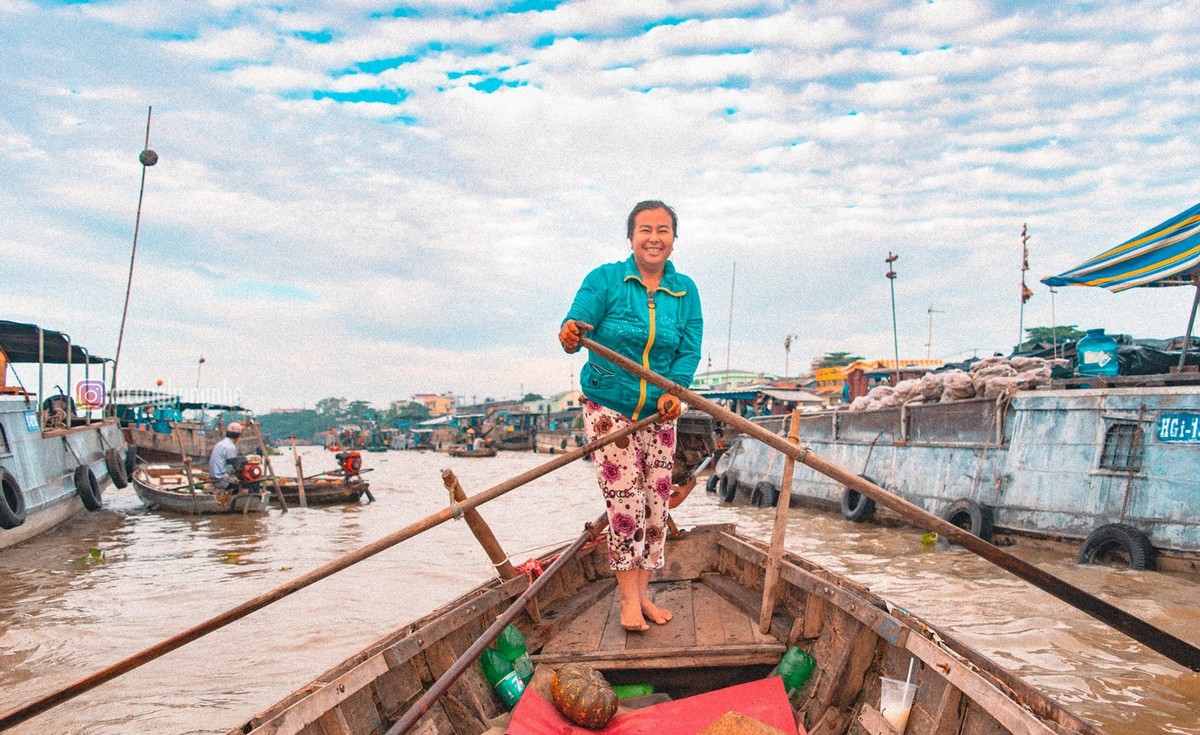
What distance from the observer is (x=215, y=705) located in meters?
4.36

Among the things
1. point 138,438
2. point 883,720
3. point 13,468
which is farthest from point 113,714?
point 138,438

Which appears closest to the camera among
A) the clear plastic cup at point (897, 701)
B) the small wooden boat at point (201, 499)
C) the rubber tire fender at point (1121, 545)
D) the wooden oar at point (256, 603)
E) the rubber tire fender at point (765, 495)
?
the wooden oar at point (256, 603)

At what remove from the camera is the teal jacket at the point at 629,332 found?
2891 millimetres

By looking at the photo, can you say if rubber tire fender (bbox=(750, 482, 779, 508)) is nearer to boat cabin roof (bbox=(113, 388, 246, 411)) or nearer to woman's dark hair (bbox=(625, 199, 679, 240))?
woman's dark hair (bbox=(625, 199, 679, 240))

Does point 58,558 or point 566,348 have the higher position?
point 566,348

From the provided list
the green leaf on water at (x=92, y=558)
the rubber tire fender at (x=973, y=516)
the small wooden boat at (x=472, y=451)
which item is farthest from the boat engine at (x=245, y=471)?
the small wooden boat at (x=472, y=451)

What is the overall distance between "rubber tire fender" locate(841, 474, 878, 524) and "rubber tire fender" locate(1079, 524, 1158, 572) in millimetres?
3778

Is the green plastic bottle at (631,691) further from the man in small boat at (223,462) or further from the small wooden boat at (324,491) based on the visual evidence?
the small wooden boat at (324,491)

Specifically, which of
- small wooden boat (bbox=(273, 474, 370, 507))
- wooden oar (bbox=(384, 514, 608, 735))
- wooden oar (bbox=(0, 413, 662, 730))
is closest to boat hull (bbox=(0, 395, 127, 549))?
small wooden boat (bbox=(273, 474, 370, 507))

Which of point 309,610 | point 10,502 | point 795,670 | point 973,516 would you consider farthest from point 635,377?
point 10,502

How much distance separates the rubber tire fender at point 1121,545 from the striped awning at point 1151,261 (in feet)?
10.1

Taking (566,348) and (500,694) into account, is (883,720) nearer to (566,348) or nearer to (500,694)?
(500,694)

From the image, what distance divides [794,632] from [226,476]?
44.4ft

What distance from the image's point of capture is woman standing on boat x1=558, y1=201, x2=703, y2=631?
9.53ft
